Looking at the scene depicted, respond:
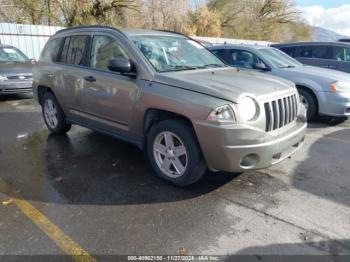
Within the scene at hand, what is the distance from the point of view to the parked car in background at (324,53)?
393 inches

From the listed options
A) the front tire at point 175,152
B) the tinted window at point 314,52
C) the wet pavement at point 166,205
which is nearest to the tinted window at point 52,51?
the wet pavement at point 166,205

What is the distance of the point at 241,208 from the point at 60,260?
1.82 meters

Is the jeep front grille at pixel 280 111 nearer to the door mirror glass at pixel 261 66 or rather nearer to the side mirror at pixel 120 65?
the side mirror at pixel 120 65

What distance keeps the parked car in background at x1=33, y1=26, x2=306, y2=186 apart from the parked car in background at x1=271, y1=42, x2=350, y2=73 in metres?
6.53

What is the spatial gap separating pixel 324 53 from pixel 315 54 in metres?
0.26

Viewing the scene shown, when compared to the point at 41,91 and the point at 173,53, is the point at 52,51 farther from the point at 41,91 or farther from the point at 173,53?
the point at 173,53

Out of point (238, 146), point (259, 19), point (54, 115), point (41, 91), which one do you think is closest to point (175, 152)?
point (238, 146)

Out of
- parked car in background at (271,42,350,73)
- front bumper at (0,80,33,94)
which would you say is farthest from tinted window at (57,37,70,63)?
parked car in background at (271,42,350,73)

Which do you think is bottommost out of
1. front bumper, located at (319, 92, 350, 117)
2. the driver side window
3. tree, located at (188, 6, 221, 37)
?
front bumper, located at (319, 92, 350, 117)

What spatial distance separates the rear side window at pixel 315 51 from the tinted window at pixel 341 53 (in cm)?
20

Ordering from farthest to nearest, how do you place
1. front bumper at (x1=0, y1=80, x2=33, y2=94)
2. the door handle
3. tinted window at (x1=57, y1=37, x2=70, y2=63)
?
front bumper at (x1=0, y1=80, x2=33, y2=94), tinted window at (x1=57, y1=37, x2=70, y2=63), the door handle

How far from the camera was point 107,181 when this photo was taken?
13.4 ft

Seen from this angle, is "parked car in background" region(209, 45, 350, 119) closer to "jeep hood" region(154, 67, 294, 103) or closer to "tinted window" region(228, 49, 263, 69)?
"tinted window" region(228, 49, 263, 69)

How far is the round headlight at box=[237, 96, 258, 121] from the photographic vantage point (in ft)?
10.9
